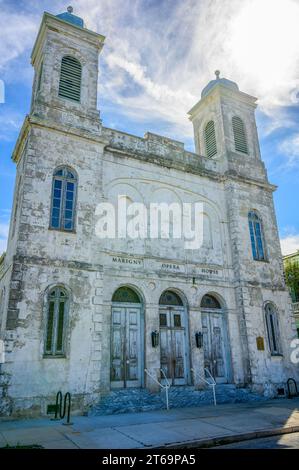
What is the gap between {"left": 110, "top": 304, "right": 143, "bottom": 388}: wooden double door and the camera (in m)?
12.5

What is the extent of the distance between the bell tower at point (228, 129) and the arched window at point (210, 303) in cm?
643

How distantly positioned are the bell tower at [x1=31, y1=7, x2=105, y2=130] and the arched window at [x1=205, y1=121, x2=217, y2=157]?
714 cm

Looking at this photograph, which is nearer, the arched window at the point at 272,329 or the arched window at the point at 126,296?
the arched window at the point at 126,296

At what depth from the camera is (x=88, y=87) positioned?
50.5 ft

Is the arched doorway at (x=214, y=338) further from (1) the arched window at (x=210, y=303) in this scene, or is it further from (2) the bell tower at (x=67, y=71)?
(2) the bell tower at (x=67, y=71)

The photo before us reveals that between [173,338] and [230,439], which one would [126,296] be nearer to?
[173,338]

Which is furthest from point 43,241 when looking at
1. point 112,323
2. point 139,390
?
point 139,390

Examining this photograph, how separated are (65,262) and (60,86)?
7620 mm

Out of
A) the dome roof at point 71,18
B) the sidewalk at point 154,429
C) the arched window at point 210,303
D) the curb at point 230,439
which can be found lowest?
the curb at point 230,439

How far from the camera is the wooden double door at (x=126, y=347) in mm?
12500

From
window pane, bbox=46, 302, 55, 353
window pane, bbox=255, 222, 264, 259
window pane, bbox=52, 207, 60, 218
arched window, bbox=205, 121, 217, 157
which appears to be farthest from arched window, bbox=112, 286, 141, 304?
arched window, bbox=205, 121, 217, 157

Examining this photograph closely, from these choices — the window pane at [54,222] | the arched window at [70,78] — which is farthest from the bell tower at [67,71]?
the window pane at [54,222]

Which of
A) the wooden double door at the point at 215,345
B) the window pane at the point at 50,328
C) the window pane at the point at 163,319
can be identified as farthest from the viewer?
the wooden double door at the point at 215,345
